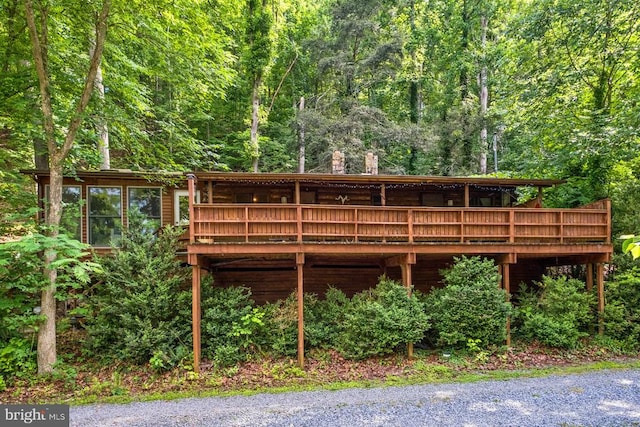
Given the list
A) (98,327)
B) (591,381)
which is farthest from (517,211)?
(98,327)

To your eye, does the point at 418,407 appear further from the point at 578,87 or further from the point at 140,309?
the point at 578,87

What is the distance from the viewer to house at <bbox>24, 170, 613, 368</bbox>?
8812mm

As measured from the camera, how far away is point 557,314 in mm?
9594

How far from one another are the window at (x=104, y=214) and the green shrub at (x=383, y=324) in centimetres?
835

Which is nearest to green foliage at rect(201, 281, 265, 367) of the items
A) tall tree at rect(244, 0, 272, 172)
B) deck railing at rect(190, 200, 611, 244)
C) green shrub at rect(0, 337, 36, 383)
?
deck railing at rect(190, 200, 611, 244)

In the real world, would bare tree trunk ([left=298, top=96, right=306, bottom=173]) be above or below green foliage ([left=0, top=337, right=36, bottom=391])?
above

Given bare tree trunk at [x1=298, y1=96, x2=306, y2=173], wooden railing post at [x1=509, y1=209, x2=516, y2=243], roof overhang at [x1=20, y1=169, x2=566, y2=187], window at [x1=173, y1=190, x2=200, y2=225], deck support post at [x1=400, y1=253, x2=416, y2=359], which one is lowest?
deck support post at [x1=400, y1=253, x2=416, y2=359]

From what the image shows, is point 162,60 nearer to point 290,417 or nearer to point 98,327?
point 98,327

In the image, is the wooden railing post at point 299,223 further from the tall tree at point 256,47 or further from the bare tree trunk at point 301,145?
the tall tree at point 256,47

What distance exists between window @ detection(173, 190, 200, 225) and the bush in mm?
8923

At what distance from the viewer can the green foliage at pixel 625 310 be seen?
938 centimetres

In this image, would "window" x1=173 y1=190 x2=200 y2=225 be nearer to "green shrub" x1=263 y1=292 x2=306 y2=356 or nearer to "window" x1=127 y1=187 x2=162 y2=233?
"window" x1=127 y1=187 x2=162 y2=233

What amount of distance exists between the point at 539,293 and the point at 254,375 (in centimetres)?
882

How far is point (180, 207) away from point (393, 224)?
7.73m
